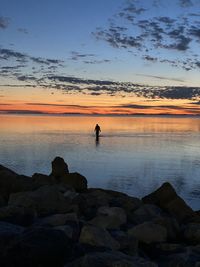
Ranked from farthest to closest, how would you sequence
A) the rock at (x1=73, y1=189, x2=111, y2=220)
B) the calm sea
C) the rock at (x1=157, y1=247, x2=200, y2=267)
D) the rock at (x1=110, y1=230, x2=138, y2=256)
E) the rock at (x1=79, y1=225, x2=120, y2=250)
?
the calm sea < the rock at (x1=73, y1=189, x2=111, y2=220) < the rock at (x1=110, y1=230, x2=138, y2=256) < the rock at (x1=157, y1=247, x2=200, y2=267) < the rock at (x1=79, y1=225, x2=120, y2=250)

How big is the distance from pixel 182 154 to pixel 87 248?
43.7 m

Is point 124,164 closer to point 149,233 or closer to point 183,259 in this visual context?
point 149,233

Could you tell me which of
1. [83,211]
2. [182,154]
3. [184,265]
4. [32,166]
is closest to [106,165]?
[32,166]

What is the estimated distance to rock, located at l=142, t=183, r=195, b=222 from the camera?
17125 millimetres

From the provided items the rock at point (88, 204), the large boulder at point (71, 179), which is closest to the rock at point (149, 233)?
the rock at point (88, 204)

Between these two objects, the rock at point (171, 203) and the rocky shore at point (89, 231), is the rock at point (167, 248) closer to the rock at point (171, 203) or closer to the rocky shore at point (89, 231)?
the rocky shore at point (89, 231)

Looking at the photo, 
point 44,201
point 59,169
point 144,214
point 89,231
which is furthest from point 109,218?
point 59,169

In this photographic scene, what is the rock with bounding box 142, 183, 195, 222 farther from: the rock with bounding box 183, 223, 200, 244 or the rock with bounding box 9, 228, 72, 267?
the rock with bounding box 9, 228, 72, 267

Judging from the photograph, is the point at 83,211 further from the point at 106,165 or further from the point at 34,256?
the point at 106,165

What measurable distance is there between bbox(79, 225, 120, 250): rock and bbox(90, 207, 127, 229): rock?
2.41 meters

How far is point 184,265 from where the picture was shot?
396 inches

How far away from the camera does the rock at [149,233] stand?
40.2ft

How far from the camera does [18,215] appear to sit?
11344 millimetres

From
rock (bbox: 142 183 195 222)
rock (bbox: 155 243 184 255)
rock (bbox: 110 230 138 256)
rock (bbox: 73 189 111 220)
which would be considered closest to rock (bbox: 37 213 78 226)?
rock (bbox: 110 230 138 256)
